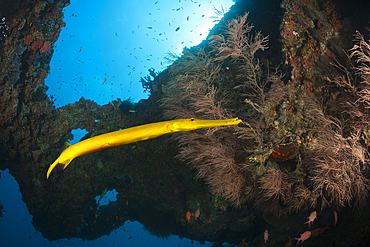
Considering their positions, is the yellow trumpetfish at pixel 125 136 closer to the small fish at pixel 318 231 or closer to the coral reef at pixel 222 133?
the coral reef at pixel 222 133

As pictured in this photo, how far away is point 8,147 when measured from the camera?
20.2 ft

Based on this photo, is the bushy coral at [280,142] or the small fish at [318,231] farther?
the small fish at [318,231]

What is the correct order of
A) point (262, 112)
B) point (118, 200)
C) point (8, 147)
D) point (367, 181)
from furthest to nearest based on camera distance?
1. point (118, 200)
2. point (8, 147)
3. point (262, 112)
4. point (367, 181)

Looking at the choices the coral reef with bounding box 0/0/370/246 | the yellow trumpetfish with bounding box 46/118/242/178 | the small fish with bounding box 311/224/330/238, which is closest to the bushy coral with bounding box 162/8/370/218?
the coral reef with bounding box 0/0/370/246

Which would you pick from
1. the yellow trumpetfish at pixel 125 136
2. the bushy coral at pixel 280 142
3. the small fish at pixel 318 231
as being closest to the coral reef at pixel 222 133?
the bushy coral at pixel 280 142

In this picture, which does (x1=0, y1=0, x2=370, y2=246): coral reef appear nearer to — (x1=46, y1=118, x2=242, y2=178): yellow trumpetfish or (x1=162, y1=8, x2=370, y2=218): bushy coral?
(x1=162, y1=8, x2=370, y2=218): bushy coral

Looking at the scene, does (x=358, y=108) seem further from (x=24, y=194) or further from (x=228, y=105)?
(x=24, y=194)

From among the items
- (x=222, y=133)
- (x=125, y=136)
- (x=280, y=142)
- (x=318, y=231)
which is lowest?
(x=318, y=231)

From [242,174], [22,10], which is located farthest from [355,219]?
[22,10]

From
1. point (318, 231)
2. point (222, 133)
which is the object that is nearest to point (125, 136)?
point (222, 133)

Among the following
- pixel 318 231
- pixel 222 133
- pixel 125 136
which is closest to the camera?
pixel 125 136

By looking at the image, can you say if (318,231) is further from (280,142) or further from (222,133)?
(222,133)

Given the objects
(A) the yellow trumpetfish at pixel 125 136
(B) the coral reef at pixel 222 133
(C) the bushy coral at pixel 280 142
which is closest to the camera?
(A) the yellow trumpetfish at pixel 125 136

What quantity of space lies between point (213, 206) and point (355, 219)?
3.74 metres
